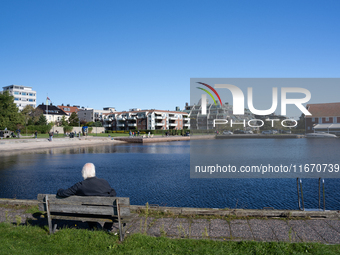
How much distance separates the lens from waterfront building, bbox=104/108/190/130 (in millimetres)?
121938

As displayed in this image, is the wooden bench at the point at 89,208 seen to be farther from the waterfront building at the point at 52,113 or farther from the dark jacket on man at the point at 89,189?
the waterfront building at the point at 52,113

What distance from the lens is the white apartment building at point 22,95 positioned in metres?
131

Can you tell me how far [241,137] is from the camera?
90.2 meters

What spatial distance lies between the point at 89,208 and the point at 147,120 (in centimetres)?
11785

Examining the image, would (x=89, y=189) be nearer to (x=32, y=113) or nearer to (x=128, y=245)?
(x=128, y=245)

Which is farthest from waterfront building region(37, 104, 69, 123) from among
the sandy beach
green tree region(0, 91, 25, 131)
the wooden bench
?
the wooden bench

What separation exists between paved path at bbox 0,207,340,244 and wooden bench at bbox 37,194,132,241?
0.76 metres

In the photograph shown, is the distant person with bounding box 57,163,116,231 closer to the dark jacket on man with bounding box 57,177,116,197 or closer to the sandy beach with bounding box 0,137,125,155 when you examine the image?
the dark jacket on man with bounding box 57,177,116,197

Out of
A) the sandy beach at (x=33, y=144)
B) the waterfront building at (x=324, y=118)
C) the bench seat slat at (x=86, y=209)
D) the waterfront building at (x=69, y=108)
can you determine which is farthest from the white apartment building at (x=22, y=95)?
the bench seat slat at (x=86, y=209)

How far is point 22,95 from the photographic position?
134 m

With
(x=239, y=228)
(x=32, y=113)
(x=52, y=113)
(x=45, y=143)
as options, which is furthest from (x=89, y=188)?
(x=52, y=113)

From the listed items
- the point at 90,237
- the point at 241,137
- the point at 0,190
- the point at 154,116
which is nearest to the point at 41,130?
the point at 154,116

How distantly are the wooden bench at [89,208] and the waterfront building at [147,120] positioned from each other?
4523 inches

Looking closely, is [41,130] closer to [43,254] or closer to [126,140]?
[126,140]
